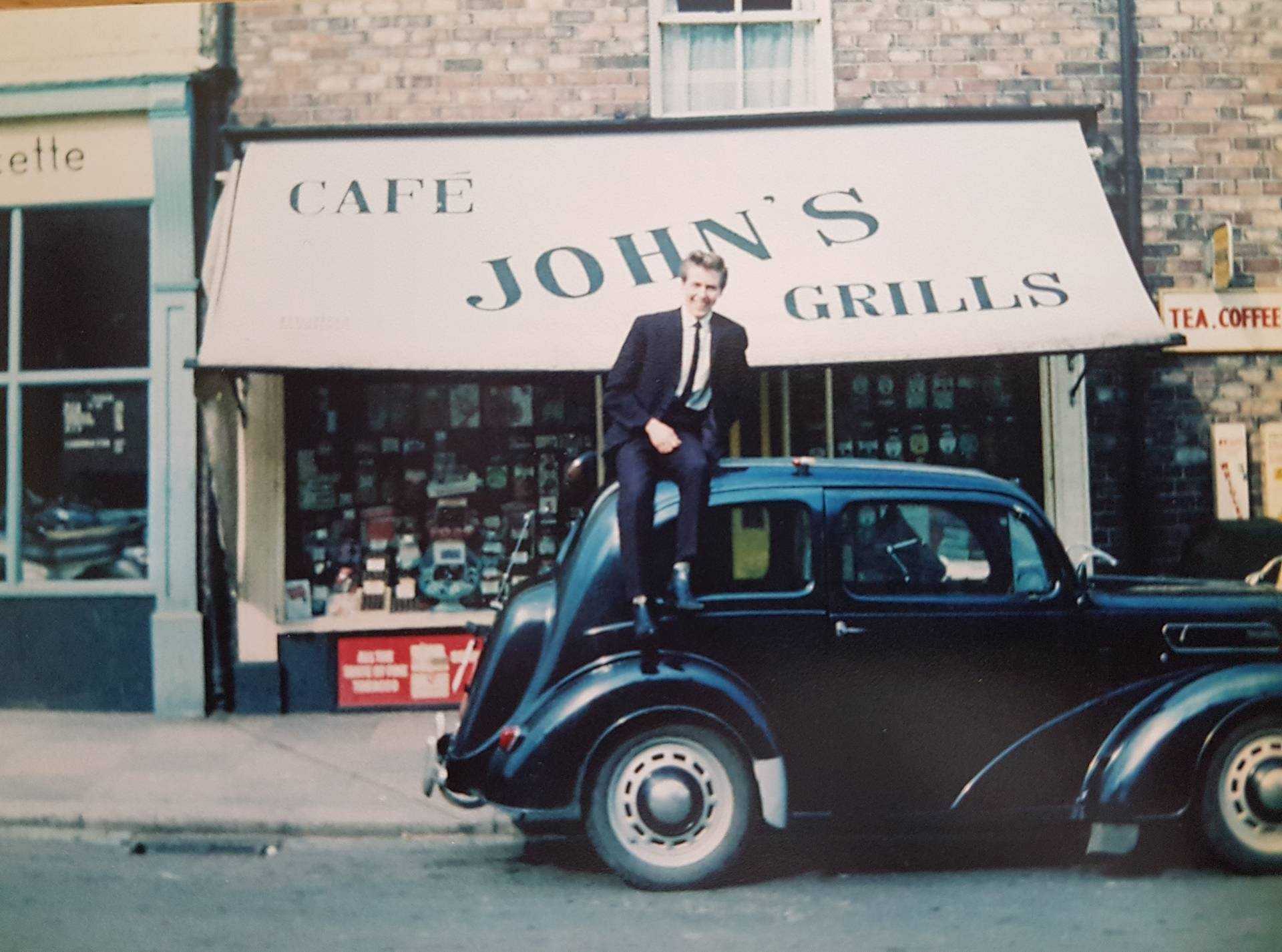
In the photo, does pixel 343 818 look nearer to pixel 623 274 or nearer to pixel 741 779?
pixel 741 779

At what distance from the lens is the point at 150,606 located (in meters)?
7.40

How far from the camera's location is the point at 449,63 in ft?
24.6

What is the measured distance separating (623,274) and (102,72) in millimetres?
3874

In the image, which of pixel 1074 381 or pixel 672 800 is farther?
pixel 1074 381

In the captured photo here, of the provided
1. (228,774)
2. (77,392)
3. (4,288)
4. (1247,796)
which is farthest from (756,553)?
(4,288)

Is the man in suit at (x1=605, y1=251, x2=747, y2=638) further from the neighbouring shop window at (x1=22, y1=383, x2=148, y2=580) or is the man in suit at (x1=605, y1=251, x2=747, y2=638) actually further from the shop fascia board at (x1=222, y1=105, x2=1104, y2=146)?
the neighbouring shop window at (x1=22, y1=383, x2=148, y2=580)

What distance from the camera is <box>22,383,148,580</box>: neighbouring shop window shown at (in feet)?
24.6

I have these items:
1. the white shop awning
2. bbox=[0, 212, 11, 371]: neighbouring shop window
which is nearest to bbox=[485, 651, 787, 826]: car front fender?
the white shop awning

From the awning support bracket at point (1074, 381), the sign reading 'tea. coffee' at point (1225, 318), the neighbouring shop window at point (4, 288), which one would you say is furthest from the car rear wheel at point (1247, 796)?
the neighbouring shop window at point (4, 288)

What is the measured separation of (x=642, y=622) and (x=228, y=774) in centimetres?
308

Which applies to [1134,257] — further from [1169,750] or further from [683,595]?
[683,595]

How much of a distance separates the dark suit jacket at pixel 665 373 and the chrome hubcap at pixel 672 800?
132 cm

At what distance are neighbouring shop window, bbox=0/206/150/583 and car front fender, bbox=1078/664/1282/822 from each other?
615 cm

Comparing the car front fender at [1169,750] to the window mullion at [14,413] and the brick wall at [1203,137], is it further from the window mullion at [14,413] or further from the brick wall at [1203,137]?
the window mullion at [14,413]
